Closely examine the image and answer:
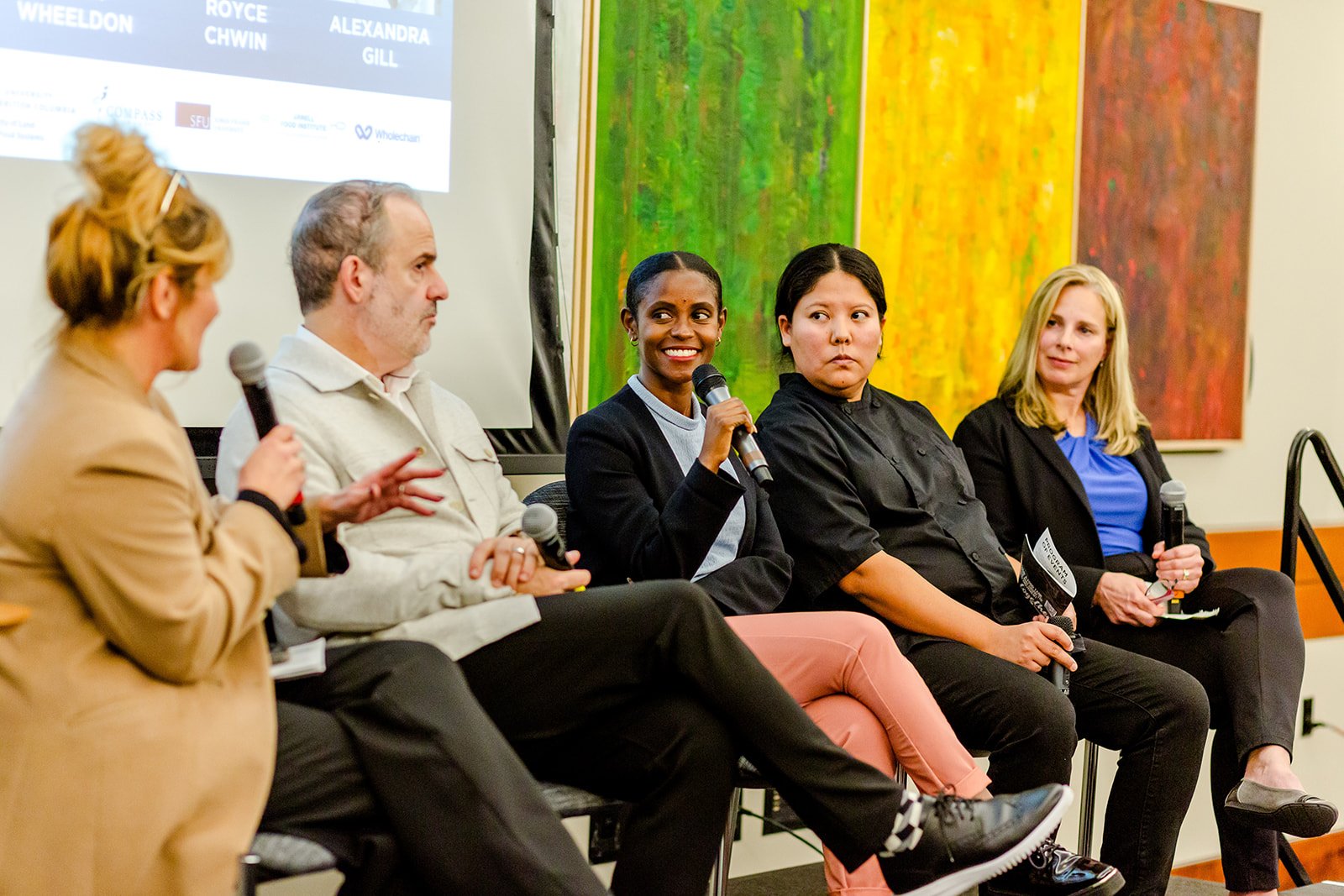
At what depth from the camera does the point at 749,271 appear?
3311 millimetres

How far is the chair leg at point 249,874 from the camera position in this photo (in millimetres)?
1617

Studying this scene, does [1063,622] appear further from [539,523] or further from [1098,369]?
[539,523]

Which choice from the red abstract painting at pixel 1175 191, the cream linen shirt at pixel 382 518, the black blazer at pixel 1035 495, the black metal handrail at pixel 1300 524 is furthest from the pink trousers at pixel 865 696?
the red abstract painting at pixel 1175 191

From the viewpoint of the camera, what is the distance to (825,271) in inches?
108

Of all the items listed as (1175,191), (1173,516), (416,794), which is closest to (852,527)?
(1173,516)

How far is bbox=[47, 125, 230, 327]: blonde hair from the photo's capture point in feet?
4.79

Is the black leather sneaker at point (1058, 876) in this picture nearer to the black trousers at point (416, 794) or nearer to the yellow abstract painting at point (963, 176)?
the black trousers at point (416, 794)

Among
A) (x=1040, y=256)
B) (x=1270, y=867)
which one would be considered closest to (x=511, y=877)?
(x=1270, y=867)

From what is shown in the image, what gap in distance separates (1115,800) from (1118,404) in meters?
1.06

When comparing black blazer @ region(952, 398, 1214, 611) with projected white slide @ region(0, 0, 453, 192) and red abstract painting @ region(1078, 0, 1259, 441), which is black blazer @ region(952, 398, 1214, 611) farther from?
projected white slide @ region(0, 0, 453, 192)

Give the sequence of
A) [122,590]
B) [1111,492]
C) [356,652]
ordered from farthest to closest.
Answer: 1. [1111,492]
2. [356,652]
3. [122,590]

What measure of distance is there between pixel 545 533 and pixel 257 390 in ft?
1.56

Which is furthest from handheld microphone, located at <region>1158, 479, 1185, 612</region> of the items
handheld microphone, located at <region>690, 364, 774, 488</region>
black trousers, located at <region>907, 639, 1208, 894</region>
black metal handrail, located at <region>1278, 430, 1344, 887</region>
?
handheld microphone, located at <region>690, 364, 774, 488</region>

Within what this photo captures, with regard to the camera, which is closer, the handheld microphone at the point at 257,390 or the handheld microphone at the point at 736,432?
the handheld microphone at the point at 257,390
